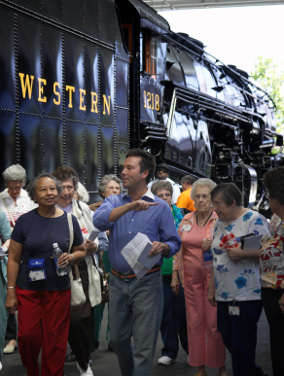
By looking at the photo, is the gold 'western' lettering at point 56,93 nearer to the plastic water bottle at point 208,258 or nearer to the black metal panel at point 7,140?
the black metal panel at point 7,140

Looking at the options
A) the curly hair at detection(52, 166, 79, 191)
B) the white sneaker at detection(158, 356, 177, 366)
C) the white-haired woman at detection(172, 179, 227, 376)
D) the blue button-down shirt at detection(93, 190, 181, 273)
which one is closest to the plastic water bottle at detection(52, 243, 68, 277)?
the blue button-down shirt at detection(93, 190, 181, 273)

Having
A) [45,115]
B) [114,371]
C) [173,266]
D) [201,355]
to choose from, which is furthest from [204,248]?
[45,115]

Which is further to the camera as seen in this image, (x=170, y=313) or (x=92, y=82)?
(x=92, y=82)

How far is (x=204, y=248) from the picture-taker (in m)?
5.33

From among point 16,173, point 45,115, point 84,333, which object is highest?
point 45,115

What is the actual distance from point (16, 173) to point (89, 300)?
1597 mm

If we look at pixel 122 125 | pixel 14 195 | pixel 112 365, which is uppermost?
pixel 122 125

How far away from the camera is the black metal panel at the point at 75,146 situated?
7.80 metres

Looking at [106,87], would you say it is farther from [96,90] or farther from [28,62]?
[28,62]

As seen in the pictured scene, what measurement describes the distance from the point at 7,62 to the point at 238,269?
3.35m

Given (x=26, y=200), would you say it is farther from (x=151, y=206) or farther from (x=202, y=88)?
(x=202, y=88)

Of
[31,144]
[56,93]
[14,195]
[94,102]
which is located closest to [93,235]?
[14,195]

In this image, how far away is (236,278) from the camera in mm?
4746

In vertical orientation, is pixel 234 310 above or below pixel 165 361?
above
